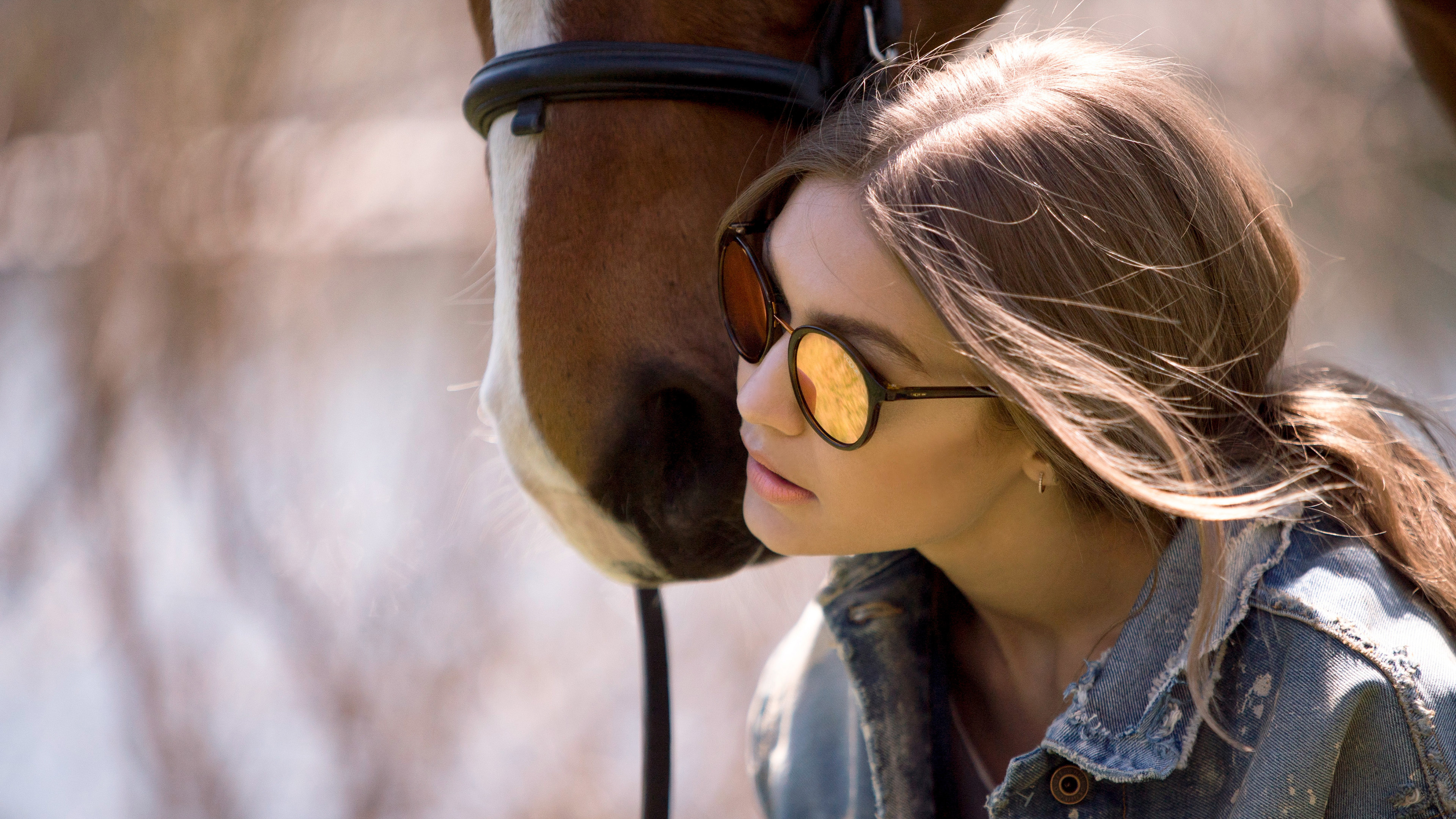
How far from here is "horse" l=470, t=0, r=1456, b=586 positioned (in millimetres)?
787

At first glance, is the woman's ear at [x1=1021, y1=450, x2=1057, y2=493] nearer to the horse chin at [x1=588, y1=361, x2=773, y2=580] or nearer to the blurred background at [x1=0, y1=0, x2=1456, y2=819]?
the horse chin at [x1=588, y1=361, x2=773, y2=580]

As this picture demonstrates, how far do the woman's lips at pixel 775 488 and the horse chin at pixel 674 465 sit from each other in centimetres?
9

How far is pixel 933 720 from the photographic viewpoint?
85 cm

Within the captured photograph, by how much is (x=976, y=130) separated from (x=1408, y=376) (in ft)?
10.3

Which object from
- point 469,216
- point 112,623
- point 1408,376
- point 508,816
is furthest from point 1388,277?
point 112,623

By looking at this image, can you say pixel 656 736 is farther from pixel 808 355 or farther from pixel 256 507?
pixel 256 507

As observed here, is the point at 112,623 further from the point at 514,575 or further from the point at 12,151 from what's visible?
the point at 12,151

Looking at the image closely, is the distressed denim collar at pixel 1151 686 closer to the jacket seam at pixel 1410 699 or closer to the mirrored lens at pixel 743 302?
the jacket seam at pixel 1410 699

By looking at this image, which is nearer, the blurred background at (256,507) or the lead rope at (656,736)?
the lead rope at (656,736)

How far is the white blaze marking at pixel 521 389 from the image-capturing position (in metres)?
0.81

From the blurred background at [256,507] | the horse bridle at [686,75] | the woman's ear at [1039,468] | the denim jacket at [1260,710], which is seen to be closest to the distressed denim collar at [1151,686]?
the denim jacket at [1260,710]

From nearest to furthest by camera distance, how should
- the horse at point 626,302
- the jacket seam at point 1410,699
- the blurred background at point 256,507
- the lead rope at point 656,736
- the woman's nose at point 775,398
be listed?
the jacket seam at point 1410,699 → the woman's nose at point 775,398 → the horse at point 626,302 → the lead rope at point 656,736 → the blurred background at point 256,507

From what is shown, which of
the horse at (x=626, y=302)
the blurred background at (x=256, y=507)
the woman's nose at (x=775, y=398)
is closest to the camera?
the woman's nose at (x=775, y=398)

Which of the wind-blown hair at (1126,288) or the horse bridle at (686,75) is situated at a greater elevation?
the horse bridle at (686,75)
